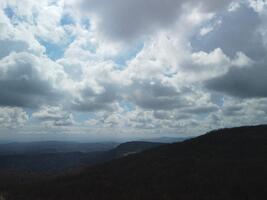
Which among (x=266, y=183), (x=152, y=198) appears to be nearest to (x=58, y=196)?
(x=152, y=198)

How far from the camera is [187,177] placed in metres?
124

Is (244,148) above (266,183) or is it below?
above

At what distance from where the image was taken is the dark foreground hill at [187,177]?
10425 centimetres

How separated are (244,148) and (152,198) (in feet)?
238

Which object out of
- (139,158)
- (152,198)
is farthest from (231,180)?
(139,158)

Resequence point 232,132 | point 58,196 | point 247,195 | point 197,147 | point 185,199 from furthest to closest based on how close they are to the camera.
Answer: point 232,132 < point 197,147 < point 58,196 < point 185,199 < point 247,195

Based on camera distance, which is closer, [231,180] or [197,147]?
[231,180]

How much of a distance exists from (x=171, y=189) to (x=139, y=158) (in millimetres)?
74265

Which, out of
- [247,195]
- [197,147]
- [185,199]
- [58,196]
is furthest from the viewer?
[197,147]

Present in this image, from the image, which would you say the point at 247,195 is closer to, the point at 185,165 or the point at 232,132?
the point at 185,165

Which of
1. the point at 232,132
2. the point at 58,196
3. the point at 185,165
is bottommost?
the point at 58,196

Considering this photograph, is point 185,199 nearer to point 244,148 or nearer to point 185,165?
point 185,165

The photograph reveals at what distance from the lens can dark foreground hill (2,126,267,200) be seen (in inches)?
4104

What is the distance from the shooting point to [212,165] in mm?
132500
